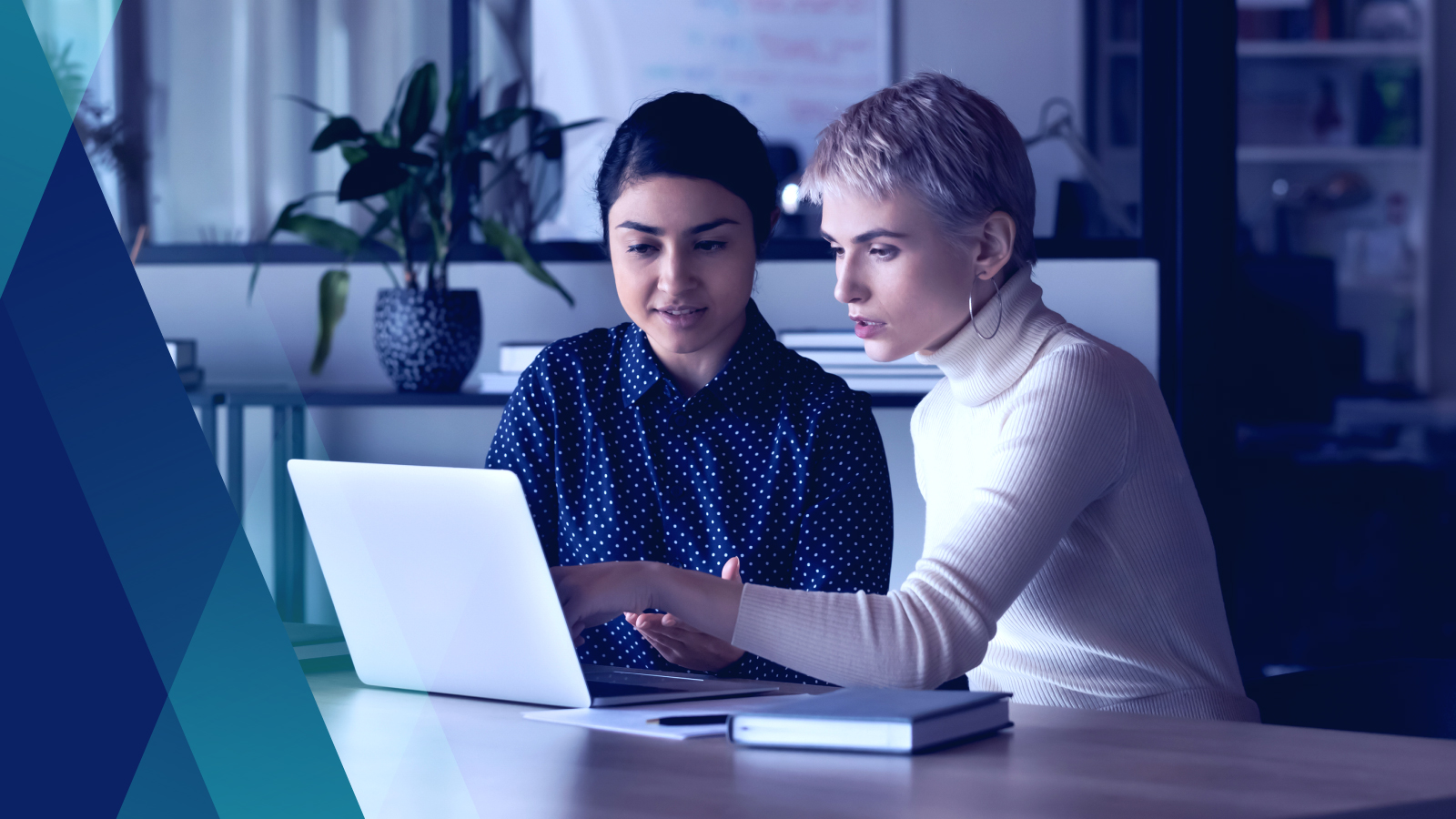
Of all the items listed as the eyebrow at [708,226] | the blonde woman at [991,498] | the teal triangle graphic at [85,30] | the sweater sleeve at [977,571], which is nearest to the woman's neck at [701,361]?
the eyebrow at [708,226]

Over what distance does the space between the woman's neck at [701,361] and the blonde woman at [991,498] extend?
31 cm

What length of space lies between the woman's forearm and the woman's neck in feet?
1.83

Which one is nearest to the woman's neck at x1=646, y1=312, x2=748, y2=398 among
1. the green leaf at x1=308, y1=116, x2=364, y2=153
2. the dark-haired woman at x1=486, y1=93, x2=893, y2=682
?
the dark-haired woman at x1=486, y1=93, x2=893, y2=682

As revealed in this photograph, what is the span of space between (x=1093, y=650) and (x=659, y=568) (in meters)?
0.43

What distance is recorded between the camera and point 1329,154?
106 inches

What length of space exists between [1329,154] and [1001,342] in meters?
1.72

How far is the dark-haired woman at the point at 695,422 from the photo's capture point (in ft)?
5.09

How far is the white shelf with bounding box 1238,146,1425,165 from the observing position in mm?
2635

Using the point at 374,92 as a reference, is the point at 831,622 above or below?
below

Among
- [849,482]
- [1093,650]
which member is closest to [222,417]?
[849,482]

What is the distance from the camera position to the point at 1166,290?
2.55 meters

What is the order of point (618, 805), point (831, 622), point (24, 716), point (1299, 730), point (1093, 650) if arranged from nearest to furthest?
point (24, 716) < point (618, 805) < point (1299, 730) < point (831, 622) < point (1093, 650)

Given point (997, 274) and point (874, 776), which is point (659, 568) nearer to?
point (874, 776)

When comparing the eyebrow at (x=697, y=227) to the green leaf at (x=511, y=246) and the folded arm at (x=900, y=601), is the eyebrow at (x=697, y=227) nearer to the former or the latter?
the folded arm at (x=900, y=601)
